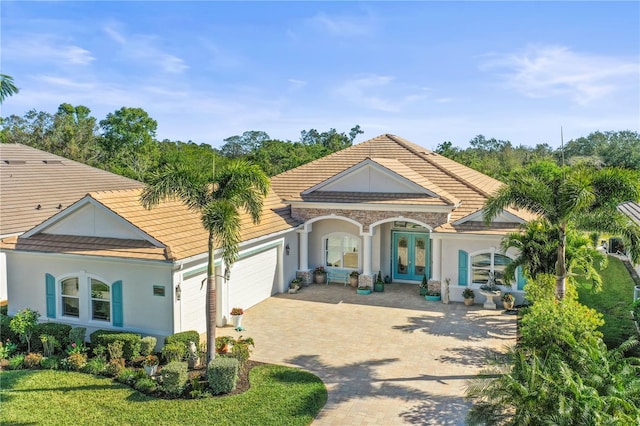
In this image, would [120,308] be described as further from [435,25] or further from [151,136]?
[151,136]

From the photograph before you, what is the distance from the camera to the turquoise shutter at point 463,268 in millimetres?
20203

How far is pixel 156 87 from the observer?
2423 centimetres

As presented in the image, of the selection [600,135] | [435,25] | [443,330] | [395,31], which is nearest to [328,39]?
[395,31]

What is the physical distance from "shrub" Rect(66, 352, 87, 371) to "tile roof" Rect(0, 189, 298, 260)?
295 cm

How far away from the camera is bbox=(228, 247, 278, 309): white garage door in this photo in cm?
1848

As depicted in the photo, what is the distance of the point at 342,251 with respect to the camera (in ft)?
78.1

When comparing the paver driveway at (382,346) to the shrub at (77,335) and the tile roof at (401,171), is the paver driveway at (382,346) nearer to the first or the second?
the shrub at (77,335)

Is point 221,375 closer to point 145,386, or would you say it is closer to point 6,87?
point 145,386

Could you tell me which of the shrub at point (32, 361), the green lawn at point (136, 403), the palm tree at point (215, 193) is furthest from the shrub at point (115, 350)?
the palm tree at point (215, 193)

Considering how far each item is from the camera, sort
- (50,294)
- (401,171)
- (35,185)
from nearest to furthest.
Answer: (50,294) → (401,171) → (35,185)

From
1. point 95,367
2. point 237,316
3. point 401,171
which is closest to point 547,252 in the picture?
point 401,171

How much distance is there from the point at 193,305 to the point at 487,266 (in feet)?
37.5

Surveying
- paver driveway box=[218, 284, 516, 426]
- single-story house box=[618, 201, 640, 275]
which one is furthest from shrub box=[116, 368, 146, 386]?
single-story house box=[618, 201, 640, 275]

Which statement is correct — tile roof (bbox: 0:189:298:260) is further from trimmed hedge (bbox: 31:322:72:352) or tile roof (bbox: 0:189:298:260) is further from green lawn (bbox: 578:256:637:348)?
green lawn (bbox: 578:256:637:348)
